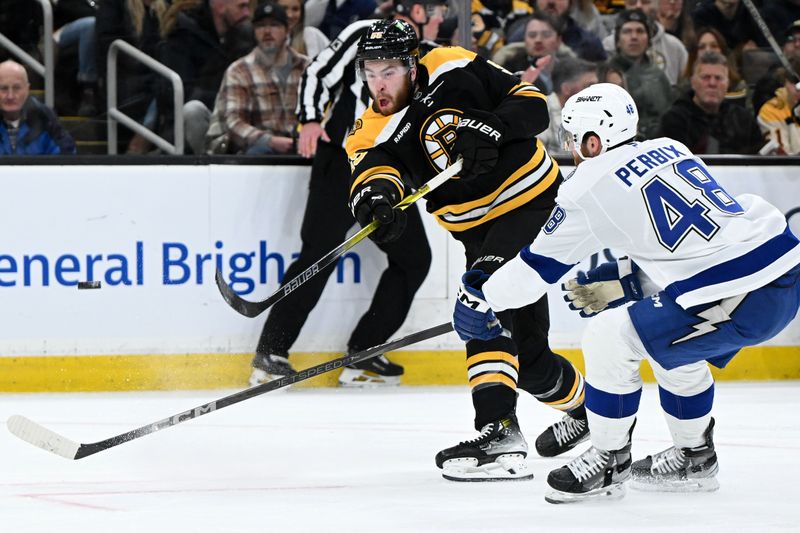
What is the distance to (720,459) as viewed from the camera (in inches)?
149

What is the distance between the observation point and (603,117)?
309 cm

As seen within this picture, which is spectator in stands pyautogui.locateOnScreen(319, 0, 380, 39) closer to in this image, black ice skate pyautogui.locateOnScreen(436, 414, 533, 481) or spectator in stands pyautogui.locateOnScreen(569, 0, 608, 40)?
spectator in stands pyautogui.locateOnScreen(569, 0, 608, 40)

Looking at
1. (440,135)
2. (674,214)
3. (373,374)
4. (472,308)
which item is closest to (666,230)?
(674,214)

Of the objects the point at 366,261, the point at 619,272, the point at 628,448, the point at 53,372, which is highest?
the point at 619,272

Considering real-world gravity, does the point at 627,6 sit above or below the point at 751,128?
above

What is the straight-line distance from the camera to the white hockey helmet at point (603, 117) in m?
3.10

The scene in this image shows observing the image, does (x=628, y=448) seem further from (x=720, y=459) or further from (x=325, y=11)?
(x=325, y=11)

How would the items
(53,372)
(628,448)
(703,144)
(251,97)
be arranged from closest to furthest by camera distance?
1. (628,448)
2. (53,372)
3. (251,97)
4. (703,144)

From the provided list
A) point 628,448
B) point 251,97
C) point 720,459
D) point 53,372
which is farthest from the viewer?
point 251,97

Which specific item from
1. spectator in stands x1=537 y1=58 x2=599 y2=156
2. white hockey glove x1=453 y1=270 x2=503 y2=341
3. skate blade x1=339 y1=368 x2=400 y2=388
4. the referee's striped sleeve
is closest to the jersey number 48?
white hockey glove x1=453 y1=270 x2=503 y2=341

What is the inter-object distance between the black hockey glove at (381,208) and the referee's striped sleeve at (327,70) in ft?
6.19

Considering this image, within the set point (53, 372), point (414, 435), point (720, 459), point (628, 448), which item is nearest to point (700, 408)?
point (628, 448)

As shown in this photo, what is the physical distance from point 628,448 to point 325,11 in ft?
11.5

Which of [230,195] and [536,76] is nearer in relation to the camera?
[230,195]
